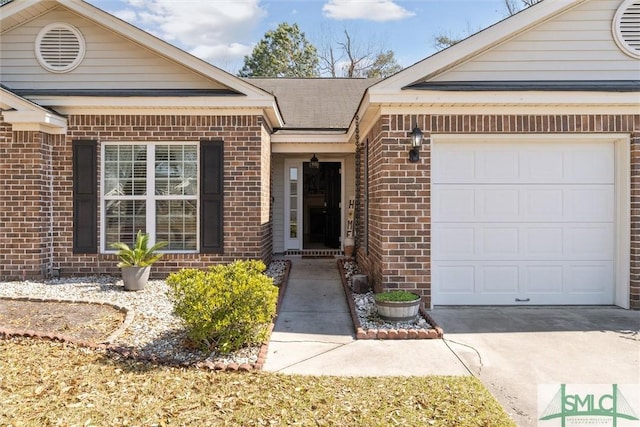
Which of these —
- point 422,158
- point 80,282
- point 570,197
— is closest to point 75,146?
point 80,282

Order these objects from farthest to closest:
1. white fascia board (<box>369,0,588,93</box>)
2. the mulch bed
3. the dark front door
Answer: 1. the dark front door
2. white fascia board (<box>369,0,588,93</box>)
3. the mulch bed

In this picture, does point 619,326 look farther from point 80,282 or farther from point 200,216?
point 80,282

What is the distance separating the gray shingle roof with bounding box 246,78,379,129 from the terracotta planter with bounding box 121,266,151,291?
4681 millimetres

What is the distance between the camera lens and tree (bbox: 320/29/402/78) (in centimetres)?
2561

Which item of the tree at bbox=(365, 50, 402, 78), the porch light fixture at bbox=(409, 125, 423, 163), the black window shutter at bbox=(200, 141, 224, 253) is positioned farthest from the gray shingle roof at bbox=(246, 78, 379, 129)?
the tree at bbox=(365, 50, 402, 78)

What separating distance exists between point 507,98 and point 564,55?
1298mm

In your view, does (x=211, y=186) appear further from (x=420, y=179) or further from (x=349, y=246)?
(x=349, y=246)

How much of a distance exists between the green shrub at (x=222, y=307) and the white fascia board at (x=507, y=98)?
10.6ft

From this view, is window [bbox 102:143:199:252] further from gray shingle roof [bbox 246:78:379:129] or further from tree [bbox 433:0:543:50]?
tree [bbox 433:0:543:50]

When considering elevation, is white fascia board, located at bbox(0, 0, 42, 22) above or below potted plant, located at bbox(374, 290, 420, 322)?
above

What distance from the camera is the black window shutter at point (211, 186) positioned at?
717cm

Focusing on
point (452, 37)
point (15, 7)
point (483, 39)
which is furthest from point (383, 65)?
point (15, 7)

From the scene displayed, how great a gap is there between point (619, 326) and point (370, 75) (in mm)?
22506

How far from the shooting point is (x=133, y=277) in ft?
21.1
